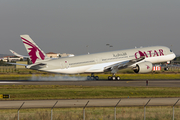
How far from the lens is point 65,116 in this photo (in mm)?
21281

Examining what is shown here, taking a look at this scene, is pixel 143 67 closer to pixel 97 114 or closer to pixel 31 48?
pixel 31 48

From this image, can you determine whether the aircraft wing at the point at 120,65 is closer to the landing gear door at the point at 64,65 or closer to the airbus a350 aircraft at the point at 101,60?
the airbus a350 aircraft at the point at 101,60

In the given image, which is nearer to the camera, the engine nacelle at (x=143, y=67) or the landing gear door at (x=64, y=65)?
the landing gear door at (x=64, y=65)

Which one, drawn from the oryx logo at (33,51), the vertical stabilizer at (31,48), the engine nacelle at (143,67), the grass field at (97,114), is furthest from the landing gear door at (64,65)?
the grass field at (97,114)

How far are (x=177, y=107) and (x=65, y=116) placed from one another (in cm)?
1124

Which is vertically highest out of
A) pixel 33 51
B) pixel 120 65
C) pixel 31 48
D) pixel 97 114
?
pixel 31 48

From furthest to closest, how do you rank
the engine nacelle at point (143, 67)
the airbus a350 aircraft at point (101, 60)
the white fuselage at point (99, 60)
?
the engine nacelle at point (143, 67) < the white fuselage at point (99, 60) < the airbus a350 aircraft at point (101, 60)

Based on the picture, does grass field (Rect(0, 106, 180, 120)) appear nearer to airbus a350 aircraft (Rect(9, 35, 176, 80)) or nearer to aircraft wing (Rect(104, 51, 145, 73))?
airbus a350 aircraft (Rect(9, 35, 176, 80))

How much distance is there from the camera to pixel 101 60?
192 feet

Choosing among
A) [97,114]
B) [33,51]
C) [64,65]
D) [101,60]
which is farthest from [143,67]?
[97,114]

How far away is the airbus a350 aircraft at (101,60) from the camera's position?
53.4 metres

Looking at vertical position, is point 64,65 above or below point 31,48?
below

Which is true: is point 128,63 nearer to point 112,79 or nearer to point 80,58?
point 112,79

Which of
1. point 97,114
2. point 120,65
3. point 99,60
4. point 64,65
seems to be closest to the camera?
point 97,114
